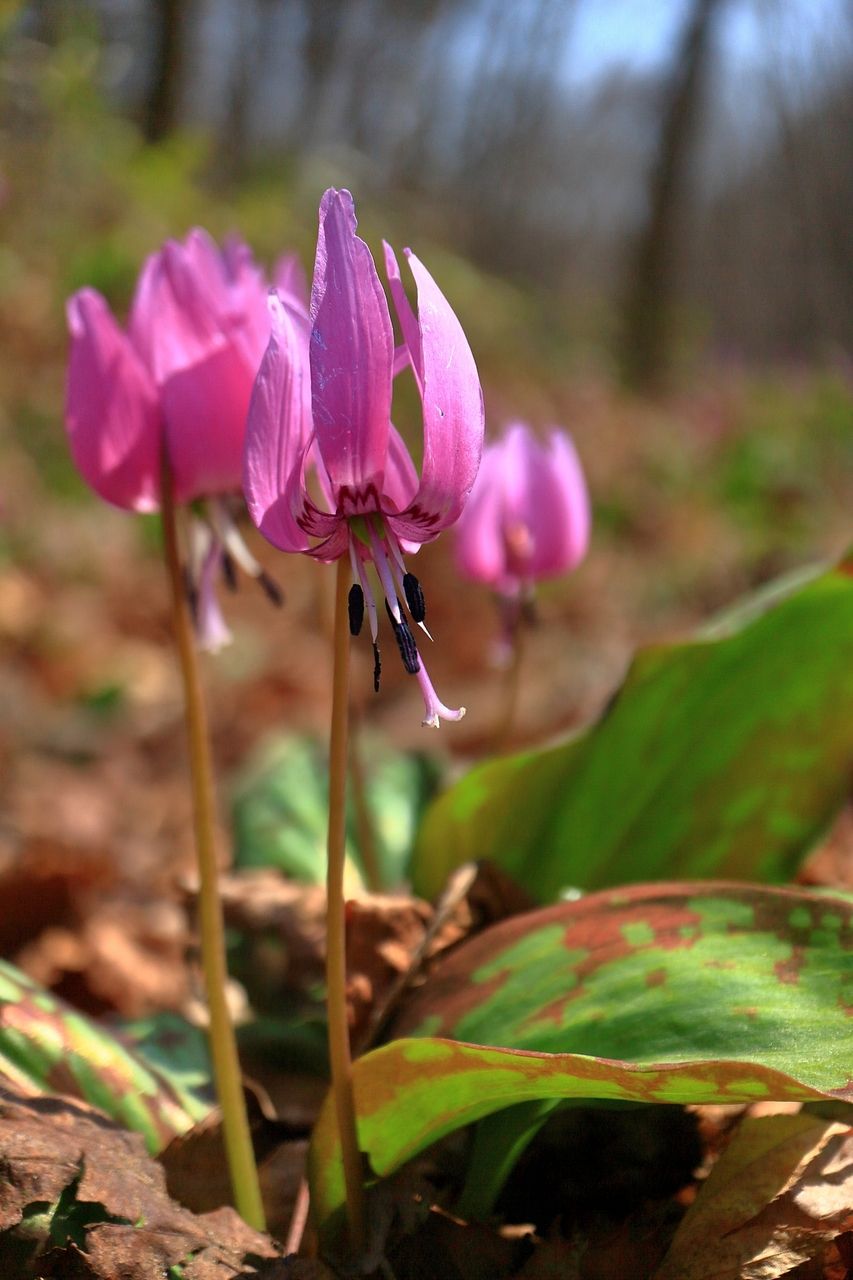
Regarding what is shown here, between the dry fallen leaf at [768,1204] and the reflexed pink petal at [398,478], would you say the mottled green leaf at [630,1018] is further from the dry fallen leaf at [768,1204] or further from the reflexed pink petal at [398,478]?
the reflexed pink petal at [398,478]

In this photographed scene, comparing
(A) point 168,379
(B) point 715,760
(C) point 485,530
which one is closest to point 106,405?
(A) point 168,379

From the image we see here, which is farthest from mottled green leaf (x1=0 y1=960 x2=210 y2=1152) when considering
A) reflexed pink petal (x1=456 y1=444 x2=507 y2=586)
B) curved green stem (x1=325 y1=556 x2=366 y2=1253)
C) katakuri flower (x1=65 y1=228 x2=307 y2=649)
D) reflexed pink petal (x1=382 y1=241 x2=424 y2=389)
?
reflexed pink petal (x1=456 y1=444 x2=507 y2=586)

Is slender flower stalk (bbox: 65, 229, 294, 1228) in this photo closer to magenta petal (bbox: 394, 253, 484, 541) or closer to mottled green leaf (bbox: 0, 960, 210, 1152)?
mottled green leaf (bbox: 0, 960, 210, 1152)

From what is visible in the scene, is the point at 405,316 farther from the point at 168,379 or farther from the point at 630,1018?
the point at 630,1018

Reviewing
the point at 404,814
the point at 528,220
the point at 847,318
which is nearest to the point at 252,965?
the point at 404,814

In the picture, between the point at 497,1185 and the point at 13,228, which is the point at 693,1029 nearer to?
the point at 497,1185

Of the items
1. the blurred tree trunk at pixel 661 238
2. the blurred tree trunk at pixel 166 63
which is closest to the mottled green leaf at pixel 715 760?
the blurred tree trunk at pixel 661 238

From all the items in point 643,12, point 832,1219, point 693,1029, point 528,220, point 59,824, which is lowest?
point 59,824
